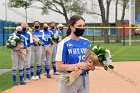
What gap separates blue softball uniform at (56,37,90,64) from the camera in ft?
23.6

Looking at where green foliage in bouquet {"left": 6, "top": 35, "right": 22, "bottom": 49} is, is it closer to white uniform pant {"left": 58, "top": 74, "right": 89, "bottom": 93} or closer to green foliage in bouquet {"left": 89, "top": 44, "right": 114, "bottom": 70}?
white uniform pant {"left": 58, "top": 74, "right": 89, "bottom": 93}

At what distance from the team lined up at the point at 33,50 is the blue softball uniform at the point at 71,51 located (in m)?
8.11

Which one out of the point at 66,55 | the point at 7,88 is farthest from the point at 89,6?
the point at 66,55

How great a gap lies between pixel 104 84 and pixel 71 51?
8377 millimetres

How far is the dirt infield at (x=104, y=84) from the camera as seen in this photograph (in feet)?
45.9

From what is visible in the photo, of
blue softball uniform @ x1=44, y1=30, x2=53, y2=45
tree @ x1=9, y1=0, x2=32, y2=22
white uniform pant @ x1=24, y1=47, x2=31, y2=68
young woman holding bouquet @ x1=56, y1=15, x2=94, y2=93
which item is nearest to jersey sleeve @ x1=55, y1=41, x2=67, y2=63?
young woman holding bouquet @ x1=56, y1=15, x2=94, y2=93

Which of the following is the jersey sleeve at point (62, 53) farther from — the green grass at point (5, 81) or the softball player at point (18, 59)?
the softball player at point (18, 59)

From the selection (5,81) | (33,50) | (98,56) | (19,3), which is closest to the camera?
(98,56)

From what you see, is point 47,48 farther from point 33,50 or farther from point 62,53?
point 62,53

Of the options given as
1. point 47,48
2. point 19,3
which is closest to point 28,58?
point 47,48

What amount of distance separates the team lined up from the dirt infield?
0.47 metres

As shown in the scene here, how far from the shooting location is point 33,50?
17016 millimetres

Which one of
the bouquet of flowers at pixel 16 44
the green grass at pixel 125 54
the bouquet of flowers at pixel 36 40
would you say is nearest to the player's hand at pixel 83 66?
the bouquet of flowers at pixel 16 44

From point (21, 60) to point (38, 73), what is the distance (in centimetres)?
208
